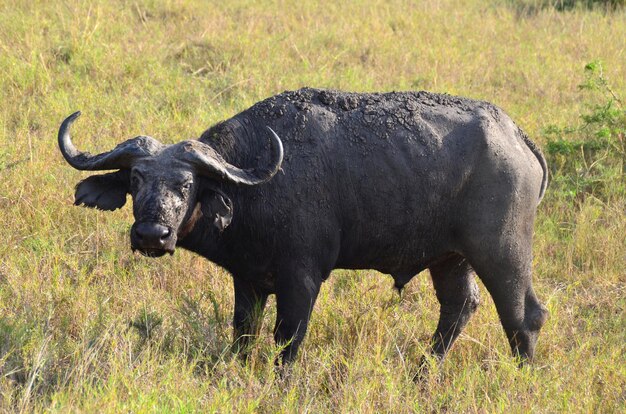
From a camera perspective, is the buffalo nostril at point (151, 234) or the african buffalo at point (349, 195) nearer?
the buffalo nostril at point (151, 234)

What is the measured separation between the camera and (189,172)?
16.6 ft

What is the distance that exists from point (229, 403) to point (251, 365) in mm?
585

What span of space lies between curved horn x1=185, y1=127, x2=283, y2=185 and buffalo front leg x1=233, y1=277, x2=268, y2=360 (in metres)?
0.80

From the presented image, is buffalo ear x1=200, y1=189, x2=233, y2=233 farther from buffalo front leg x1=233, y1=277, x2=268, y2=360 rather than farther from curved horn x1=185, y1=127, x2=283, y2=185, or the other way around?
buffalo front leg x1=233, y1=277, x2=268, y2=360

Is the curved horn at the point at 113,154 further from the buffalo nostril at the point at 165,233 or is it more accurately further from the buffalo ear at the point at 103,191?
the buffalo nostril at the point at 165,233

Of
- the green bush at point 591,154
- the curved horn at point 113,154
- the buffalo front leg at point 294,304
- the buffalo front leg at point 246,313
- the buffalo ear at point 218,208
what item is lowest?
the green bush at point 591,154

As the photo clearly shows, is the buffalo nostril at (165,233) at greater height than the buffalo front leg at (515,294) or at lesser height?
greater

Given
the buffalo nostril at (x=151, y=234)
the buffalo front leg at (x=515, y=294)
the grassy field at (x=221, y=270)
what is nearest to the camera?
the buffalo nostril at (x=151, y=234)

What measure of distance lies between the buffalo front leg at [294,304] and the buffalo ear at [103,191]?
3.22ft

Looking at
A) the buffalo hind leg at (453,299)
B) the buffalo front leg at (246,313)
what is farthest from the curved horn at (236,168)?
the buffalo hind leg at (453,299)

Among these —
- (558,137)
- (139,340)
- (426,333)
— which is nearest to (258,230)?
(139,340)

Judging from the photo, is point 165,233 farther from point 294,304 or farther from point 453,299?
point 453,299

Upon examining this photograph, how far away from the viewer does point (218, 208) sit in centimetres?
518

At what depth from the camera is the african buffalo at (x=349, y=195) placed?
535 cm
